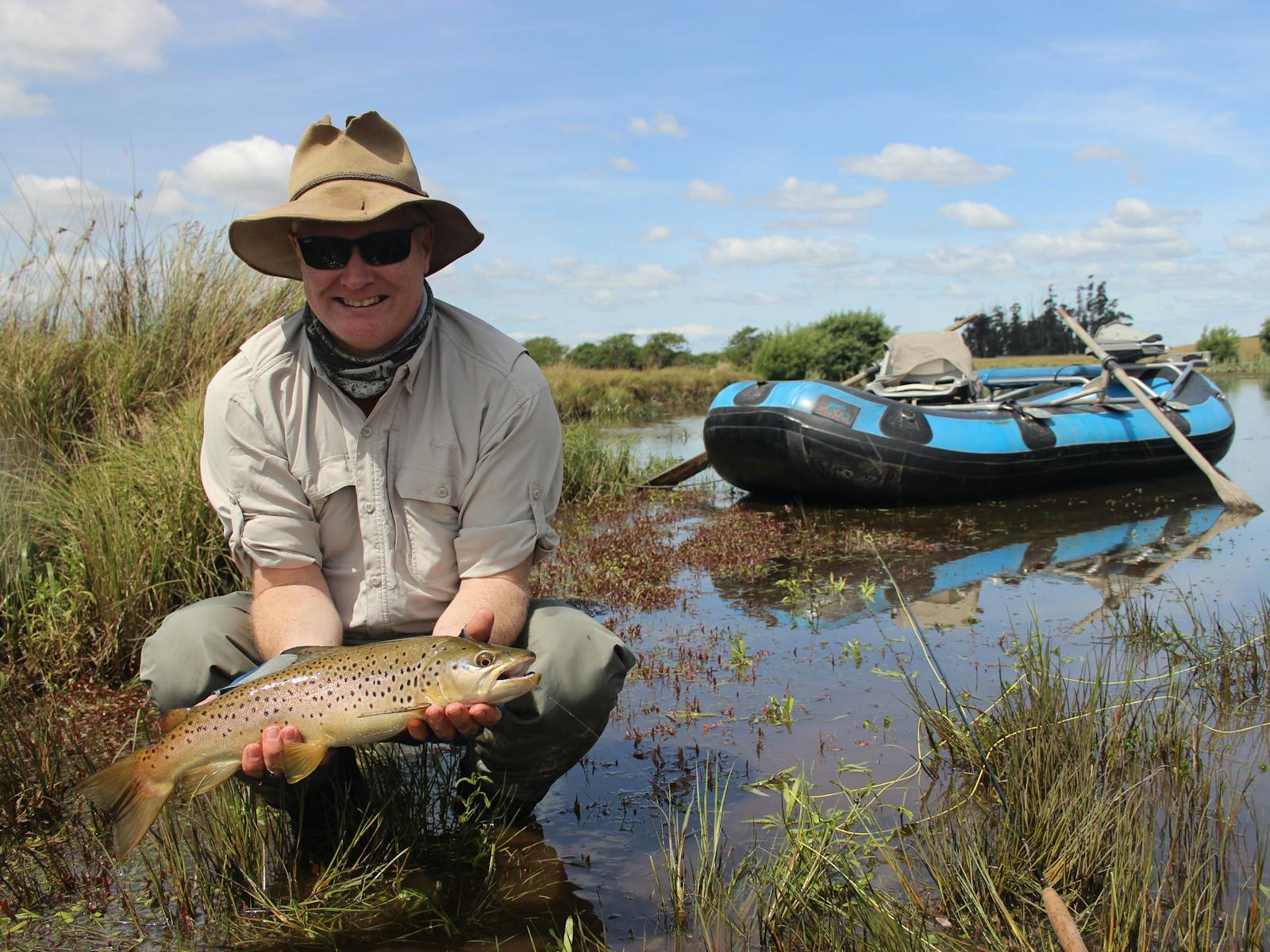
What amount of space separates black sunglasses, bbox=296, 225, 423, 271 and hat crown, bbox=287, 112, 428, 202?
213mm

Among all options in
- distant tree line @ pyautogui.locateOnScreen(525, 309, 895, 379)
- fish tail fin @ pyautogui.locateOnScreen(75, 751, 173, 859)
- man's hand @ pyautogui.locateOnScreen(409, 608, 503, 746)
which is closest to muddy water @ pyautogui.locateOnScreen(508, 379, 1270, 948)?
man's hand @ pyautogui.locateOnScreen(409, 608, 503, 746)

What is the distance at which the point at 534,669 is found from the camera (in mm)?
3389

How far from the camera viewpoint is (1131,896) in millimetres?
2662

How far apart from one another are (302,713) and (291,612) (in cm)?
51

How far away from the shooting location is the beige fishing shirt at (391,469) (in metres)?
3.51

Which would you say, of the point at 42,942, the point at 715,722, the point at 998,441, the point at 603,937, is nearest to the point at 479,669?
the point at 603,937

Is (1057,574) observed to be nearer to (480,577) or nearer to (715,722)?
(715,722)

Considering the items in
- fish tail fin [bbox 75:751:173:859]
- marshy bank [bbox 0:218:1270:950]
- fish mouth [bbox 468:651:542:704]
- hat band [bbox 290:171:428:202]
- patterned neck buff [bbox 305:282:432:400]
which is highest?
hat band [bbox 290:171:428:202]

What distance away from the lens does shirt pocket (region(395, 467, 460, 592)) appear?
3.54m

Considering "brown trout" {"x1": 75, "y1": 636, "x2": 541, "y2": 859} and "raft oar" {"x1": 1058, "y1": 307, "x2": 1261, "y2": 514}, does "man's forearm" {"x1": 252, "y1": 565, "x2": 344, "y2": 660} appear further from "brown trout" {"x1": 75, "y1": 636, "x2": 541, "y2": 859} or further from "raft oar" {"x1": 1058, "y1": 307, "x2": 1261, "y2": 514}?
"raft oar" {"x1": 1058, "y1": 307, "x2": 1261, "y2": 514}

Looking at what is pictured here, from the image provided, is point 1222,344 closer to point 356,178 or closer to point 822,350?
point 822,350

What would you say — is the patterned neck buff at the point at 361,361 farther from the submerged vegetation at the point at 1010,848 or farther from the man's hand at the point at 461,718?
the submerged vegetation at the point at 1010,848

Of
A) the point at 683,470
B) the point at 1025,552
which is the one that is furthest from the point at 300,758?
the point at 683,470

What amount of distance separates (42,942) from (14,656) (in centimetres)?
252
